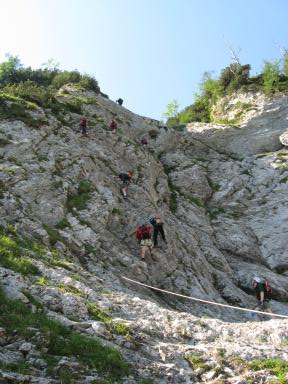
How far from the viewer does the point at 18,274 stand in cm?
1454

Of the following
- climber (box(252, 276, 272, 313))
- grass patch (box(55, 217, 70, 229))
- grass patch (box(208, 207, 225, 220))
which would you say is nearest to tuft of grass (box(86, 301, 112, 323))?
grass patch (box(55, 217, 70, 229))

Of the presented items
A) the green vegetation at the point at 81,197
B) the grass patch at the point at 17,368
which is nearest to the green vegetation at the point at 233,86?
the green vegetation at the point at 81,197

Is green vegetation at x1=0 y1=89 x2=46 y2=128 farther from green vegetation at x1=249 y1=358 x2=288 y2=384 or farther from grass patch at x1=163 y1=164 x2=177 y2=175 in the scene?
green vegetation at x1=249 y1=358 x2=288 y2=384

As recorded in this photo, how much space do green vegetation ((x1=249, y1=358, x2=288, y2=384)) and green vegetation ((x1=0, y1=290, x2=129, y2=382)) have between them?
379cm

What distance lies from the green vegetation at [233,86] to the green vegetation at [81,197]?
30.4 metres

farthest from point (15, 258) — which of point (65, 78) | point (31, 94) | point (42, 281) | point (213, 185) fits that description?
point (65, 78)

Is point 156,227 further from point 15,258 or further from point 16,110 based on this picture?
point 16,110

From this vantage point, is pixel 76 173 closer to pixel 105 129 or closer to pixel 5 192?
pixel 5 192

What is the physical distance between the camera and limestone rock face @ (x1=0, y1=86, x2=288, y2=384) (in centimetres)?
1316

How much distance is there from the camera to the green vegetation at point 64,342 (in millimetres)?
10781

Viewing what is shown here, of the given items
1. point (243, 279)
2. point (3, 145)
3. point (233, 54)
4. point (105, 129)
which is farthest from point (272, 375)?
point (233, 54)

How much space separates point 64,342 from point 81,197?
54.1 ft

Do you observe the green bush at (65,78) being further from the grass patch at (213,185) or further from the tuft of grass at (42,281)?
the tuft of grass at (42,281)

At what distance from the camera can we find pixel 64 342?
36.9 feet
